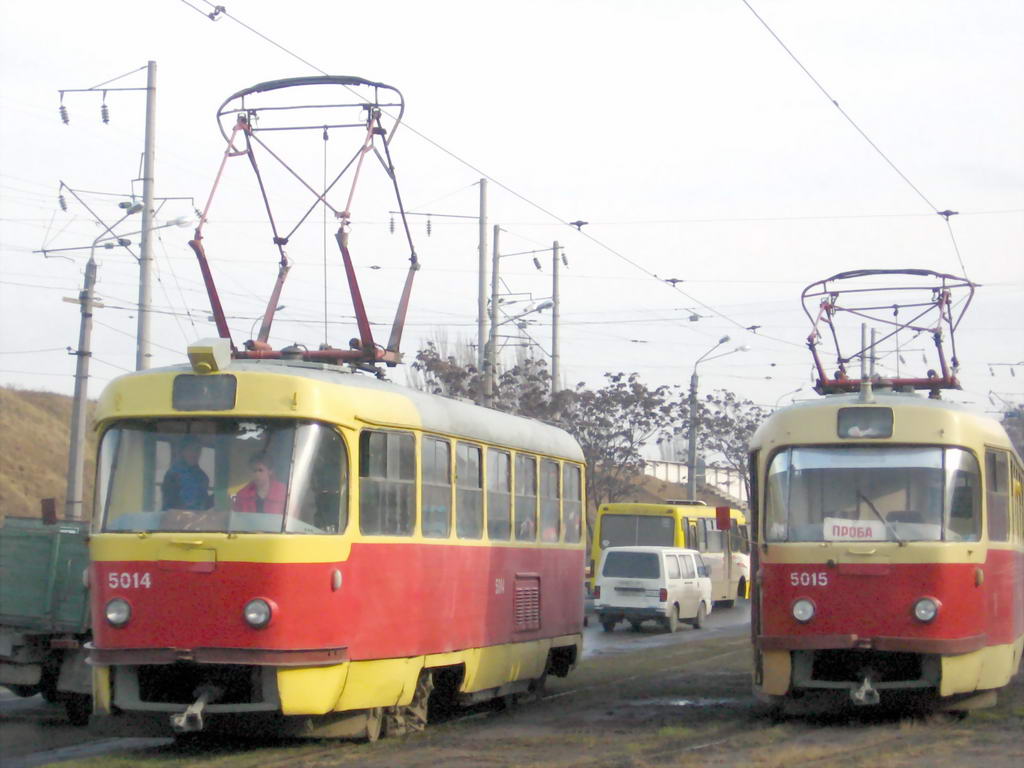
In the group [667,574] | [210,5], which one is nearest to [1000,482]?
[210,5]

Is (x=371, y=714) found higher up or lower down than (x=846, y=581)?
lower down

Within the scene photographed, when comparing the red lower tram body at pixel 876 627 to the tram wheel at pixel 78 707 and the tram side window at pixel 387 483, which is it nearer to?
the tram side window at pixel 387 483

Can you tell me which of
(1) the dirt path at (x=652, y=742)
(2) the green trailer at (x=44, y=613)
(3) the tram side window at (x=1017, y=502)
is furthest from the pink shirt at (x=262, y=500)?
(3) the tram side window at (x=1017, y=502)

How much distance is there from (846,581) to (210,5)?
34.1ft

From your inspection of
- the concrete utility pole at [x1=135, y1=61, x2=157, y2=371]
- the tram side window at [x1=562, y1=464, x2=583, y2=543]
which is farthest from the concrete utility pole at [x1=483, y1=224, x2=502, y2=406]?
the tram side window at [x1=562, y1=464, x2=583, y2=543]

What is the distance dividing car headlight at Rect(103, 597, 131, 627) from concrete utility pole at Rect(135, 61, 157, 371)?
1440cm

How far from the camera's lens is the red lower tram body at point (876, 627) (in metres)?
12.2

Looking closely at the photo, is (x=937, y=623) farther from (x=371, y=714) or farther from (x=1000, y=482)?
(x=371, y=714)

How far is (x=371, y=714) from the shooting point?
37.7 feet

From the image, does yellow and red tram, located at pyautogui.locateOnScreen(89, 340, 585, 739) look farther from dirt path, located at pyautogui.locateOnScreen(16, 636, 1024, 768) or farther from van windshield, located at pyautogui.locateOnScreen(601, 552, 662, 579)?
van windshield, located at pyautogui.locateOnScreen(601, 552, 662, 579)

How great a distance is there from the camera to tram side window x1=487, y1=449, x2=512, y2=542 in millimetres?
13883

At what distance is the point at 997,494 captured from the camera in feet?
43.9

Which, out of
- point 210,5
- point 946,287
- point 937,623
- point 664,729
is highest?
point 210,5

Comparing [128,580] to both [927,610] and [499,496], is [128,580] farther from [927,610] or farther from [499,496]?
[927,610]
